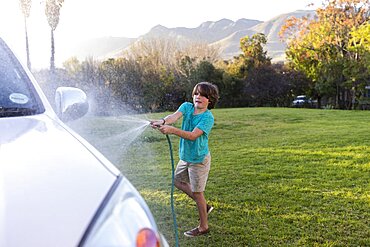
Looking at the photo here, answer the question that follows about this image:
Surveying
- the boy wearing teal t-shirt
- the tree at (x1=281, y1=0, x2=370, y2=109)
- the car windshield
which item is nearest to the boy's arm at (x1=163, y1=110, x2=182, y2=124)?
the boy wearing teal t-shirt

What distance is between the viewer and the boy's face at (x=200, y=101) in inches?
139

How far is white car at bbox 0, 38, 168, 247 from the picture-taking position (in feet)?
3.35

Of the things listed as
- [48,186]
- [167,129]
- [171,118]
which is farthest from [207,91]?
[48,186]

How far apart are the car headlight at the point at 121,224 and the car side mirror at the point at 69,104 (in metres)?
1.43

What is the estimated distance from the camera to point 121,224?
1.09m

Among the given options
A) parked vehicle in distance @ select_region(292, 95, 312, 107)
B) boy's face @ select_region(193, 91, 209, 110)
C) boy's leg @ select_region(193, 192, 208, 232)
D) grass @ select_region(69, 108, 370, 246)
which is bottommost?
parked vehicle in distance @ select_region(292, 95, 312, 107)

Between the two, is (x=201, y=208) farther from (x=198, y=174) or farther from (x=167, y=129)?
(x=167, y=129)

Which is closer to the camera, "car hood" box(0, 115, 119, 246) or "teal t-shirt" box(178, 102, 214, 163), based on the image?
"car hood" box(0, 115, 119, 246)

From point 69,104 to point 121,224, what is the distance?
1589mm

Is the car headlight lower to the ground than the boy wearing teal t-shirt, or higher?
higher

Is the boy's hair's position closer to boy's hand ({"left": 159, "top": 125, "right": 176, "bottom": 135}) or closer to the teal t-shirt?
the teal t-shirt

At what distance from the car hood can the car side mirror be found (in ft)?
3.07

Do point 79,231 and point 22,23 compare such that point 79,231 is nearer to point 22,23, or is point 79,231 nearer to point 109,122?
point 109,122

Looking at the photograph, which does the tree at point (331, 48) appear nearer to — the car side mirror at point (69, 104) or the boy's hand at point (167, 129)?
the boy's hand at point (167, 129)
